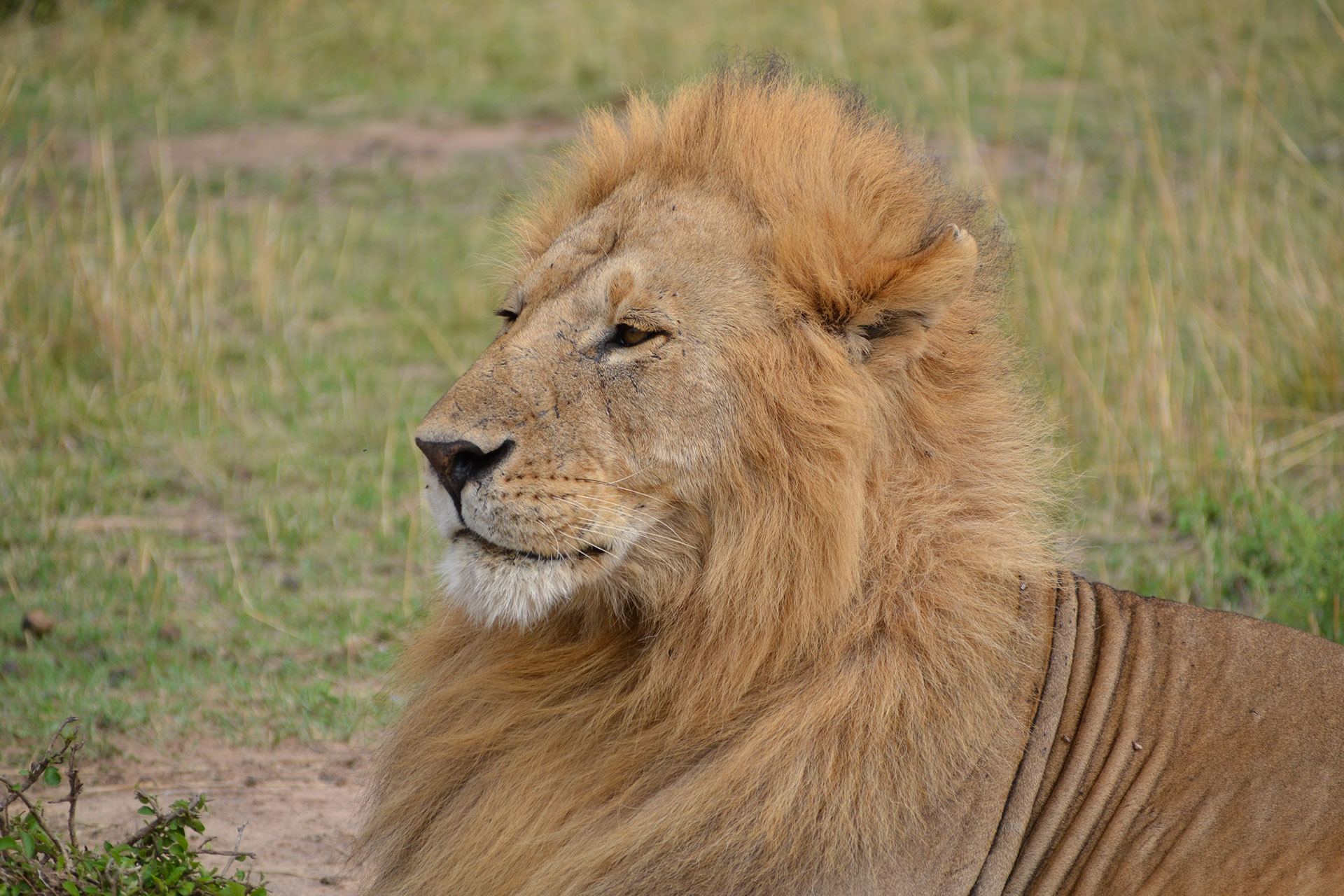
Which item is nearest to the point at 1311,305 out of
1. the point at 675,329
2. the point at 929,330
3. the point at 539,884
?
the point at 929,330

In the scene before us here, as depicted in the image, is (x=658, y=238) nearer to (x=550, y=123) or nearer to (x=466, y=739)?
(x=466, y=739)

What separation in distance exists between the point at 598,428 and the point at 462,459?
0.26 meters

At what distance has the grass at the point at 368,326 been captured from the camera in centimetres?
452

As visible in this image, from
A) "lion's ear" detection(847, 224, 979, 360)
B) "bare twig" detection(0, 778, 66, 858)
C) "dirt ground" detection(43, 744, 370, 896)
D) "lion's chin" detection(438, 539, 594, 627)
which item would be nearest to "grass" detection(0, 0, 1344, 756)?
"dirt ground" detection(43, 744, 370, 896)

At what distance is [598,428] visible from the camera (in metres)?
2.45

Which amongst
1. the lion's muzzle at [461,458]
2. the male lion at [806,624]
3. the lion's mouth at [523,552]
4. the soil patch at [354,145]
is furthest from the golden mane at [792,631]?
the soil patch at [354,145]

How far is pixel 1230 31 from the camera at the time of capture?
11.3 meters

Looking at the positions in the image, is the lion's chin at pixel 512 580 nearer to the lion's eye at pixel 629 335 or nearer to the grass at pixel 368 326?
the lion's eye at pixel 629 335

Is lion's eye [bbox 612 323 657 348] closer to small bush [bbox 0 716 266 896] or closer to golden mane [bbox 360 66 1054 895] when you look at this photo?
golden mane [bbox 360 66 1054 895]

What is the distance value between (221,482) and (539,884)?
3.54 m

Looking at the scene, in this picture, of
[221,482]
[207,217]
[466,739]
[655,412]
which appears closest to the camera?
[655,412]

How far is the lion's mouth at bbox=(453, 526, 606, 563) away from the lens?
94.7 inches

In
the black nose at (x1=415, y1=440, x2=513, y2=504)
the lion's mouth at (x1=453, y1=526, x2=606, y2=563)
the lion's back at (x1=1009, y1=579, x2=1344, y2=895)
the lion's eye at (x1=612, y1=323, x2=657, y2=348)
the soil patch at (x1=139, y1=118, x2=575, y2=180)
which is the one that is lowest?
the lion's back at (x1=1009, y1=579, x2=1344, y2=895)

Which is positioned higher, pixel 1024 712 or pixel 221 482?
pixel 1024 712
